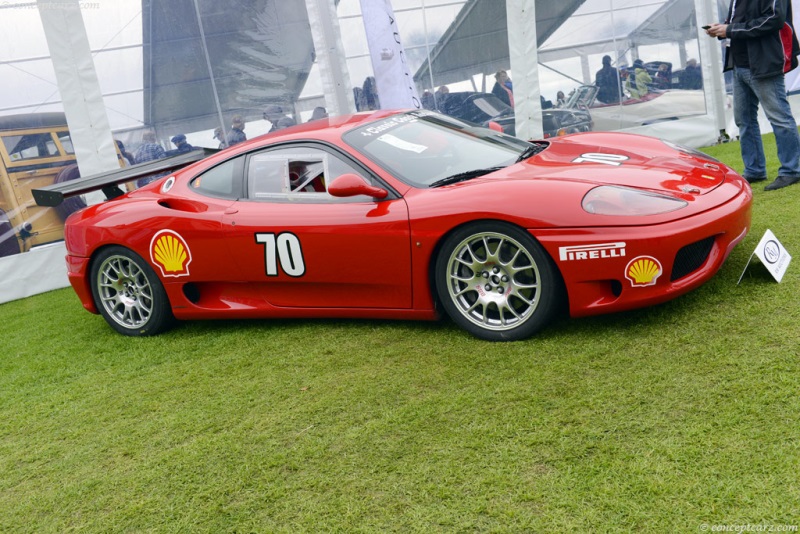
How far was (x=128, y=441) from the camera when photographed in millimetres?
3016

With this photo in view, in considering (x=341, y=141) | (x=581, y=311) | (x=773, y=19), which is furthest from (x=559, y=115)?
(x=581, y=311)

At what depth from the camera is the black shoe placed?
17.6 ft

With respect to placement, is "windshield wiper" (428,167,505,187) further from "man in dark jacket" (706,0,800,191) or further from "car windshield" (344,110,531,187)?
"man in dark jacket" (706,0,800,191)

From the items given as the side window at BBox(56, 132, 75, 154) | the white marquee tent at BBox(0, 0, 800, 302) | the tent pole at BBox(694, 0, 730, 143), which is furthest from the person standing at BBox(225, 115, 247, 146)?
the tent pole at BBox(694, 0, 730, 143)

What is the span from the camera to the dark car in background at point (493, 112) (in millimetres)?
9008

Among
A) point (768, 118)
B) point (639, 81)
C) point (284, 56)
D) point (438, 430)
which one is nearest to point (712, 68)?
point (639, 81)

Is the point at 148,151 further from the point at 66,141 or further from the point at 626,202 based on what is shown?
the point at 626,202

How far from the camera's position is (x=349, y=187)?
355 centimetres

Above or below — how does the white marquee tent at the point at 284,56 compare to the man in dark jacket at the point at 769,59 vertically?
above

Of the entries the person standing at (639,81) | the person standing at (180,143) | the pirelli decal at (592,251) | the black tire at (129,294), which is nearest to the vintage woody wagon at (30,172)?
the person standing at (180,143)

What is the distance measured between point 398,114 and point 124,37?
4259mm

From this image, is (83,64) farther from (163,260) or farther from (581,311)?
(581,311)

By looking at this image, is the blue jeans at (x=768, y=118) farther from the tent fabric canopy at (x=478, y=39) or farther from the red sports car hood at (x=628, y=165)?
the tent fabric canopy at (x=478, y=39)

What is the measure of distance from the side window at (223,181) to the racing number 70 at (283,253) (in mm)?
420
